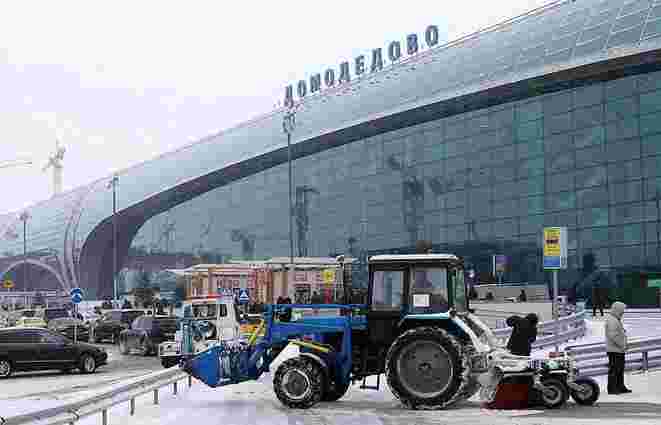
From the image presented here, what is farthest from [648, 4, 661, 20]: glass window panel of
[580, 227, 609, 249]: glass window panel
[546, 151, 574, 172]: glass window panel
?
[580, 227, 609, 249]: glass window panel

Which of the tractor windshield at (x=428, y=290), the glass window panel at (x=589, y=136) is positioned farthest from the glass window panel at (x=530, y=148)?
the tractor windshield at (x=428, y=290)

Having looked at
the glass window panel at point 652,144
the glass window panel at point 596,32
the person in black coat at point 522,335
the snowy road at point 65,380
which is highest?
the glass window panel at point 596,32

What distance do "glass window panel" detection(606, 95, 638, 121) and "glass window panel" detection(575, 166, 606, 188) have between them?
3065 mm

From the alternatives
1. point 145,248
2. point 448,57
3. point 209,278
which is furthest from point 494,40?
point 145,248

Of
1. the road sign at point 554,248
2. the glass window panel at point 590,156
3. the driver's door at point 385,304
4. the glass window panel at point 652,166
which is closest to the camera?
the driver's door at point 385,304

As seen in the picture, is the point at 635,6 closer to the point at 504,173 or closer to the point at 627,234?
the point at 504,173

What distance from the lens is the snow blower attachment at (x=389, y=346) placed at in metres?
13.8

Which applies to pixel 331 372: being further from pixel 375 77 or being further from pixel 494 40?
pixel 375 77

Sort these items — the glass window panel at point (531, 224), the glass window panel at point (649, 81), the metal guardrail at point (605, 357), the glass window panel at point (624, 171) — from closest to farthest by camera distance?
1. the metal guardrail at point (605, 357)
2. the glass window panel at point (649, 81)
3. the glass window panel at point (624, 171)
4. the glass window panel at point (531, 224)

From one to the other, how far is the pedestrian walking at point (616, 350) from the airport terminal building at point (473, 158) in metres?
33.6

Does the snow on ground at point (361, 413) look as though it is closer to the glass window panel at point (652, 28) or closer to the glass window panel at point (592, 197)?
the glass window panel at point (592, 197)

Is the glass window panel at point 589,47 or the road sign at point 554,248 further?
the glass window panel at point 589,47

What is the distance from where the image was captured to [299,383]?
14.3m

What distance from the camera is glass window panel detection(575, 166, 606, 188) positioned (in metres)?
54.8
